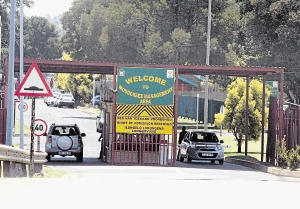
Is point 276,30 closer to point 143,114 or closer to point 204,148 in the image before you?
point 204,148

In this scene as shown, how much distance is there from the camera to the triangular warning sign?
20750 mm

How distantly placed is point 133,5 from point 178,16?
501cm

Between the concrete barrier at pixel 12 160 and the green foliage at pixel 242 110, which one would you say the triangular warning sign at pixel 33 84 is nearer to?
the concrete barrier at pixel 12 160

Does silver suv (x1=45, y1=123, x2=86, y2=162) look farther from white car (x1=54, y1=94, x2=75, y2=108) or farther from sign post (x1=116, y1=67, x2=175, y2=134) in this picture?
white car (x1=54, y1=94, x2=75, y2=108)

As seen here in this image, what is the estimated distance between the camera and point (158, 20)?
75.8 m

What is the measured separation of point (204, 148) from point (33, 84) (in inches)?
710

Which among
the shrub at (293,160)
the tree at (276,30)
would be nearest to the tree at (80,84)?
the tree at (276,30)

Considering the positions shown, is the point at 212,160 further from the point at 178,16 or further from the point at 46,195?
the point at 178,16

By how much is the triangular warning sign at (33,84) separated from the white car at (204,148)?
58.9 ft

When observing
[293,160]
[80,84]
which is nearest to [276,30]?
[293,160]

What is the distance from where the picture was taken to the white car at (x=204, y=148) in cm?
3781

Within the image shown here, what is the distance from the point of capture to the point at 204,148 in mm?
37969

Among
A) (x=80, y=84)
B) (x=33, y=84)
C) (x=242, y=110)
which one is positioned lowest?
(x=242, y=110)

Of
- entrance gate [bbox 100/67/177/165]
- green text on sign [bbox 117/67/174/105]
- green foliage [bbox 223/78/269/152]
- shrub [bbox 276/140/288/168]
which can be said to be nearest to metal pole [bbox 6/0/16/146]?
entrance gate [bbox 100/67/177/165]
